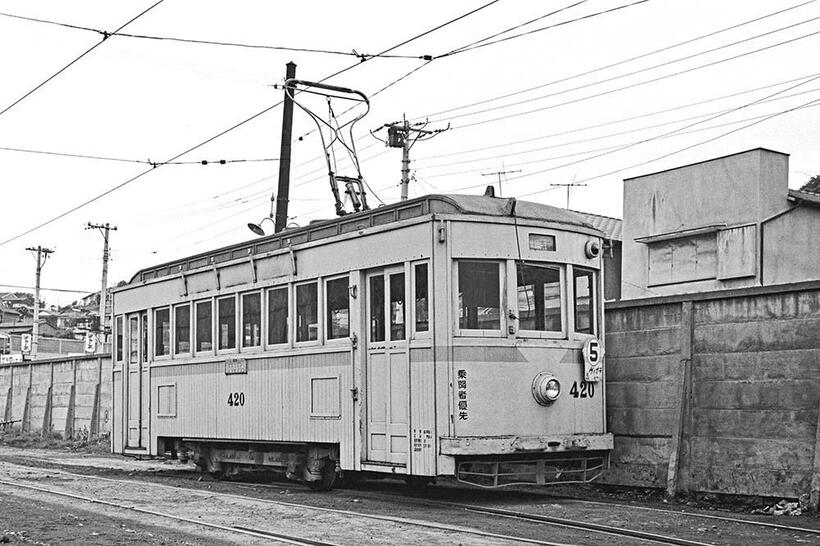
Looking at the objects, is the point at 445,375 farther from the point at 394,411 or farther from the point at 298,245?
the point at 298,245

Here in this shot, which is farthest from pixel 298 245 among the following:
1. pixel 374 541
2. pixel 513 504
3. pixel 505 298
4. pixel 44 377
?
pixel 44 377

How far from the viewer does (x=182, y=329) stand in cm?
1559

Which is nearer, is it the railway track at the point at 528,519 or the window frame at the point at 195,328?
the railway track at the point at 528,519

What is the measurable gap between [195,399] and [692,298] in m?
7.13

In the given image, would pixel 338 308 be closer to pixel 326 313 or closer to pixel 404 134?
pixel 326 313

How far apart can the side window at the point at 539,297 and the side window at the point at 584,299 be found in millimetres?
260

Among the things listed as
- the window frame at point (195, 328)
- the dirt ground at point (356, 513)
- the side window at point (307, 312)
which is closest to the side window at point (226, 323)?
the window frame at point (195, 328)

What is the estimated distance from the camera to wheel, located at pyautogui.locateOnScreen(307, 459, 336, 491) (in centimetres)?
1295

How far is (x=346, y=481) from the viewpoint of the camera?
45.2 ft

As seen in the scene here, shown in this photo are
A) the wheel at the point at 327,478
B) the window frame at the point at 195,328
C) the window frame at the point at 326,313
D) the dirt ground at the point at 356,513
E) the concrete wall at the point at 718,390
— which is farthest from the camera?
the window frame at the point at 195,328

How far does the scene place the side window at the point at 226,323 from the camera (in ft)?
47.0

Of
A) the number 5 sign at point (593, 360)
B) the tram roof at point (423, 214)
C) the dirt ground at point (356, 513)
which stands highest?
the tram roof at point (423, 214)

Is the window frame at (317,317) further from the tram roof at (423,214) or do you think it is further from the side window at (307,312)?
the tram roof at (423,214)

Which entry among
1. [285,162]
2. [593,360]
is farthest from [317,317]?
[285,162]
